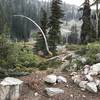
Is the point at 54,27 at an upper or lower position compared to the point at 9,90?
upper

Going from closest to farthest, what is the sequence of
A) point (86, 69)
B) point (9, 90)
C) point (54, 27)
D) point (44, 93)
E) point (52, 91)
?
1. point (9, 90)
2. point (52, 91)
3. point (44, 93)
4. point (86, 69)
5. point (54, 27)

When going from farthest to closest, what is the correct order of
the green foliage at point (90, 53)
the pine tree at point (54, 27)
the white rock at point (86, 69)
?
the pine tree at point (54, 27), the green foliage at point (90, 53), the white rock at point (86, 69)

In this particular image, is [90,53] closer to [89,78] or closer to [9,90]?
[89,78]

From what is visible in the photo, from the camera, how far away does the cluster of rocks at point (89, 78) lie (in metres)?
13.1

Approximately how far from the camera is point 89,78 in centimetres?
1370

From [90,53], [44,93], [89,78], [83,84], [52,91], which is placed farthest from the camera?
[90,53]

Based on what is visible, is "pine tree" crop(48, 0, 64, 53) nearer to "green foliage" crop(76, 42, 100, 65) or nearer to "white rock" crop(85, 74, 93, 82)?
"green foliage" crop(76, 42, 100, 65)

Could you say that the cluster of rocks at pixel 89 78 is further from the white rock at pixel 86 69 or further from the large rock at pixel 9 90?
the large rock at pixel 9 90

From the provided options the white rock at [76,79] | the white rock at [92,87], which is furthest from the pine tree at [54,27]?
the white rock at [92,87]

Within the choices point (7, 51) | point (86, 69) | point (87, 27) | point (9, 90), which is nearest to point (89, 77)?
point (86, 69)

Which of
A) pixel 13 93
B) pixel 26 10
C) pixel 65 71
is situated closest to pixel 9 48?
pixel 65 71

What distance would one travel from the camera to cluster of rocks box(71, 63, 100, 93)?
13.1 m

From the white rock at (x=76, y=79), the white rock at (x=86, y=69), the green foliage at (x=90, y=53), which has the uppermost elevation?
the green foliage at (x=90, y=53)

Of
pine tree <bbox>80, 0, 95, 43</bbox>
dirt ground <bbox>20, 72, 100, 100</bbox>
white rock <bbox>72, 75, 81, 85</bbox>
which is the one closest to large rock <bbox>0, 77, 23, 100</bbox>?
dirt ground <bbox>20, 72, 100, 100</bbox>
